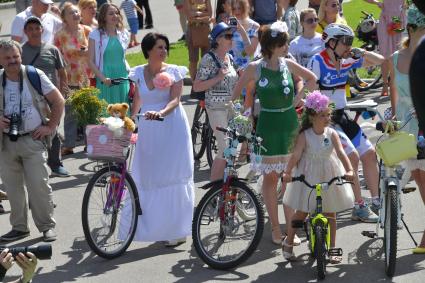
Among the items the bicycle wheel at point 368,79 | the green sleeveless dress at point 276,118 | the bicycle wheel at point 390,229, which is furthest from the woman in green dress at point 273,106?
the bicycle wheel at point 368,79

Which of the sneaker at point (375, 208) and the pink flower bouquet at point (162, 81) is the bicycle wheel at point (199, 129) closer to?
the sneaker at point (375, 208)

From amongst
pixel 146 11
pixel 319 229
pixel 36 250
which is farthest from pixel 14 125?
pixel 146 11

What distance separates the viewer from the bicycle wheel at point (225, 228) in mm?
A: 7285

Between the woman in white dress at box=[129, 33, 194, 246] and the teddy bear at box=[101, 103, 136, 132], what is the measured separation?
193mm

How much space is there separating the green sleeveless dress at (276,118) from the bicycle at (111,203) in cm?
115

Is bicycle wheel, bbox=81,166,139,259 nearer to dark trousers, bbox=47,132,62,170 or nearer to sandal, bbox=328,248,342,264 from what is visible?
sandal, bbox=328,248,342,264

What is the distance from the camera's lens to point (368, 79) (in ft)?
51.6

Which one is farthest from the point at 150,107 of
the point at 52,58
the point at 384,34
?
the point at 384,34

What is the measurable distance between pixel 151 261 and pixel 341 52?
251 centimetres

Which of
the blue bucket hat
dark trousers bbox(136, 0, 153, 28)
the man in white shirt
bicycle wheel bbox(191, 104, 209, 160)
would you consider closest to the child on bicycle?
the blue bucket hat

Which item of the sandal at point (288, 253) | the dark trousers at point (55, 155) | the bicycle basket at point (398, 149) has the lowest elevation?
the sandal at point (288, 253)

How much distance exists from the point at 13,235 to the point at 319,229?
10.4 feet

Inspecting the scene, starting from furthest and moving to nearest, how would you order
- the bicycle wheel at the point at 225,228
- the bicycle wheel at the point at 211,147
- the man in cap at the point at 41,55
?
the bicycle wheel at the point at 211,147 < the man in cap at the point at 41,55 < the bicycle wheel at the point at 225,228

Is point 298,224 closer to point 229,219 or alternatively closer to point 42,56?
point 229,219
